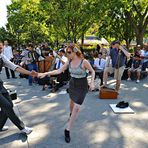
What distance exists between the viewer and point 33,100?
26.6ft

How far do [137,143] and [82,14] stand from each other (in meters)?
16.6

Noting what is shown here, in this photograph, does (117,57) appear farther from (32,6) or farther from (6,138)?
(32,6)

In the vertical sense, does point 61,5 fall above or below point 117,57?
above

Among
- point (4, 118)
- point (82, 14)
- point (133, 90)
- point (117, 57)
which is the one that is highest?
point (82, 14)

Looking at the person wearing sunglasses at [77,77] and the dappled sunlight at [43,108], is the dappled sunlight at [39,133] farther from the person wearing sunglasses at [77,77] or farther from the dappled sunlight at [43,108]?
the dappled sunlight at [43,108]

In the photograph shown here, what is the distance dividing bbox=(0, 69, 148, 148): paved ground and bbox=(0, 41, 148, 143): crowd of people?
281 mm

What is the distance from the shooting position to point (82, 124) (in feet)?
18.9

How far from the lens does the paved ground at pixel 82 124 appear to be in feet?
15.8

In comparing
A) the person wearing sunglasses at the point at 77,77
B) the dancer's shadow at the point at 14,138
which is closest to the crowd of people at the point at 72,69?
the person wearing sunglasses at the point at 77,77

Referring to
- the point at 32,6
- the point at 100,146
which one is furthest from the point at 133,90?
the point at 32,6

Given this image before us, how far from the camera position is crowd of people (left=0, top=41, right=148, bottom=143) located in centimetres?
484

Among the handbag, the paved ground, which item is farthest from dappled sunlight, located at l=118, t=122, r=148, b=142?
the handbag

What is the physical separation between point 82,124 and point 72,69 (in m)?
1.42

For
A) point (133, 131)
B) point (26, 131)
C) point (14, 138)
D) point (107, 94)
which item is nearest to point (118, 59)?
point (107, 94)
